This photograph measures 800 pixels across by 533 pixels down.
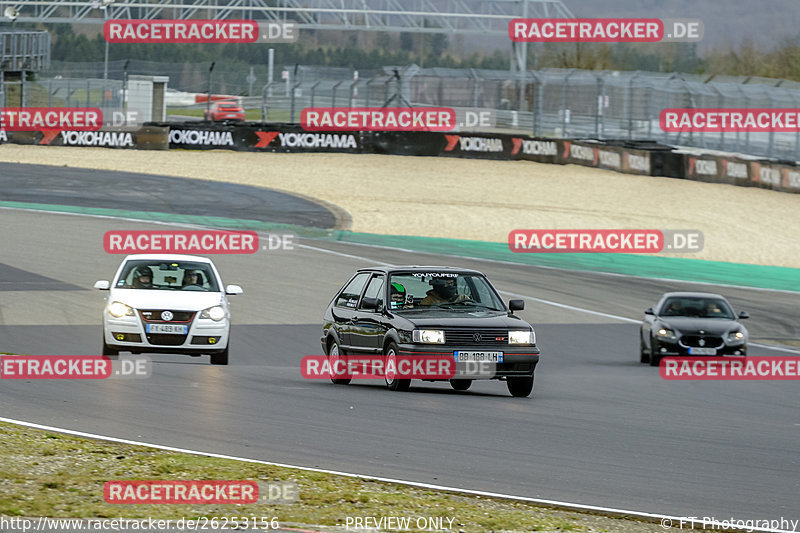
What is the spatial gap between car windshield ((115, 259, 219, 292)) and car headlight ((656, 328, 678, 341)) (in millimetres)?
6691

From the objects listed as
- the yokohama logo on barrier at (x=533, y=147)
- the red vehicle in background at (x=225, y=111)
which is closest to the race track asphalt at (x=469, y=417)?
the yokohama logo on barrier at (x=533, y=147)

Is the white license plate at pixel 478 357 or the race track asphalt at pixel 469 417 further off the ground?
the white license plate at pixel 478 357

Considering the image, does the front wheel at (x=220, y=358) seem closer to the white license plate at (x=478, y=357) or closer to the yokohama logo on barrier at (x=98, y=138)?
the white license plate at (x=478, y=357)

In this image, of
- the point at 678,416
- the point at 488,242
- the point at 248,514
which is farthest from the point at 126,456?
the point at 488,242

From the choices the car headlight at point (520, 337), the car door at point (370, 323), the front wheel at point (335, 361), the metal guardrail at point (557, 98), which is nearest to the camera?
the car headlight at point (520, 337)

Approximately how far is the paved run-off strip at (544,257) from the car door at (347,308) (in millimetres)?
14496

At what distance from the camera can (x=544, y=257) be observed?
29.7m

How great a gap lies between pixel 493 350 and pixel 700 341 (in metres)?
6.59

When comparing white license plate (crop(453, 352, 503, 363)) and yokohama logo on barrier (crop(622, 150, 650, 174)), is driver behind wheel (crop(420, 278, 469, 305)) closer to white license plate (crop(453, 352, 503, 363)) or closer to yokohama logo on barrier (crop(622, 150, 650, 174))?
white license plate (crop(453, 352, 503, 363))

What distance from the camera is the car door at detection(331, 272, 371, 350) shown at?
13.6 meters

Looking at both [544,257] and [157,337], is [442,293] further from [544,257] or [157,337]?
[544,257]

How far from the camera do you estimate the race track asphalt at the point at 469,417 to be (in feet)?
27.5

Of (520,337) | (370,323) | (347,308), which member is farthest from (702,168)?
(520,337)

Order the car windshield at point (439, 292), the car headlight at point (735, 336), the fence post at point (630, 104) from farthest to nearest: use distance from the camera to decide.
A: the fence post at point (630, 104) → the car headlight at point (735, 336) → the car windshield at point (439, 292)
